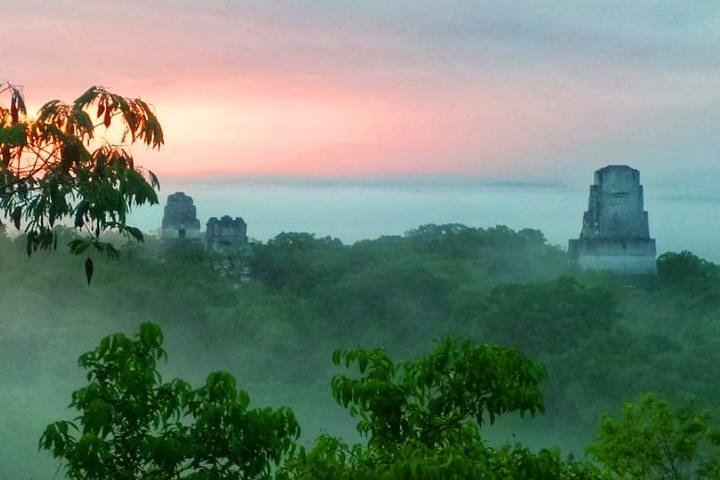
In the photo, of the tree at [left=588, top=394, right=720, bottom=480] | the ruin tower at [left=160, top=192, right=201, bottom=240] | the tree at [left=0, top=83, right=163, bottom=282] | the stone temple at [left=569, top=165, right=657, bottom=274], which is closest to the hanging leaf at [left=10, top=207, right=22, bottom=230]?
the tree at [left=0, top=83, right=163, bottom=282]

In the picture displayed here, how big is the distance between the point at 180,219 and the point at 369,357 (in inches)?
2516

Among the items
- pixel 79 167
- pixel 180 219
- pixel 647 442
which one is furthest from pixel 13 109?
pixel 180 219

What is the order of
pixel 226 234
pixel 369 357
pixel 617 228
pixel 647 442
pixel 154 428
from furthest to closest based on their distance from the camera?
pixel 226 234 < pixel 617 228 < pixel 647 442 < pixel 154 428 < pixel 369 357

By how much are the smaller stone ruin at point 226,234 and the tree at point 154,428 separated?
183 ft

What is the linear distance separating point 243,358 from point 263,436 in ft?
126

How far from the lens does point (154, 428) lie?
969cm

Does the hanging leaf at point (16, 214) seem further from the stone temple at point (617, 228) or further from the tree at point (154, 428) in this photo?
the stone temple at point (617, 228)

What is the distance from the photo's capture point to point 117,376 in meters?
9.88

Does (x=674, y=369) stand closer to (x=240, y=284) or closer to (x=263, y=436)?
(x=240, y=284)

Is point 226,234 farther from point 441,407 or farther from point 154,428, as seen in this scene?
point 441,407

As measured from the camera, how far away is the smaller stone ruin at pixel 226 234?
66.2 m

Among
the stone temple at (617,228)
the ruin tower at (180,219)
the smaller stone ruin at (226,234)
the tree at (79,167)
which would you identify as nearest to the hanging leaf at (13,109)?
the tree at (79,167)

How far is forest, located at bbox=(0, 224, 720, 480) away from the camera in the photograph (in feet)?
31.1

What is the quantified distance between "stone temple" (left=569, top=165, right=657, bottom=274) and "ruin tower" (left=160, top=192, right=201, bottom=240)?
82.2 ft
